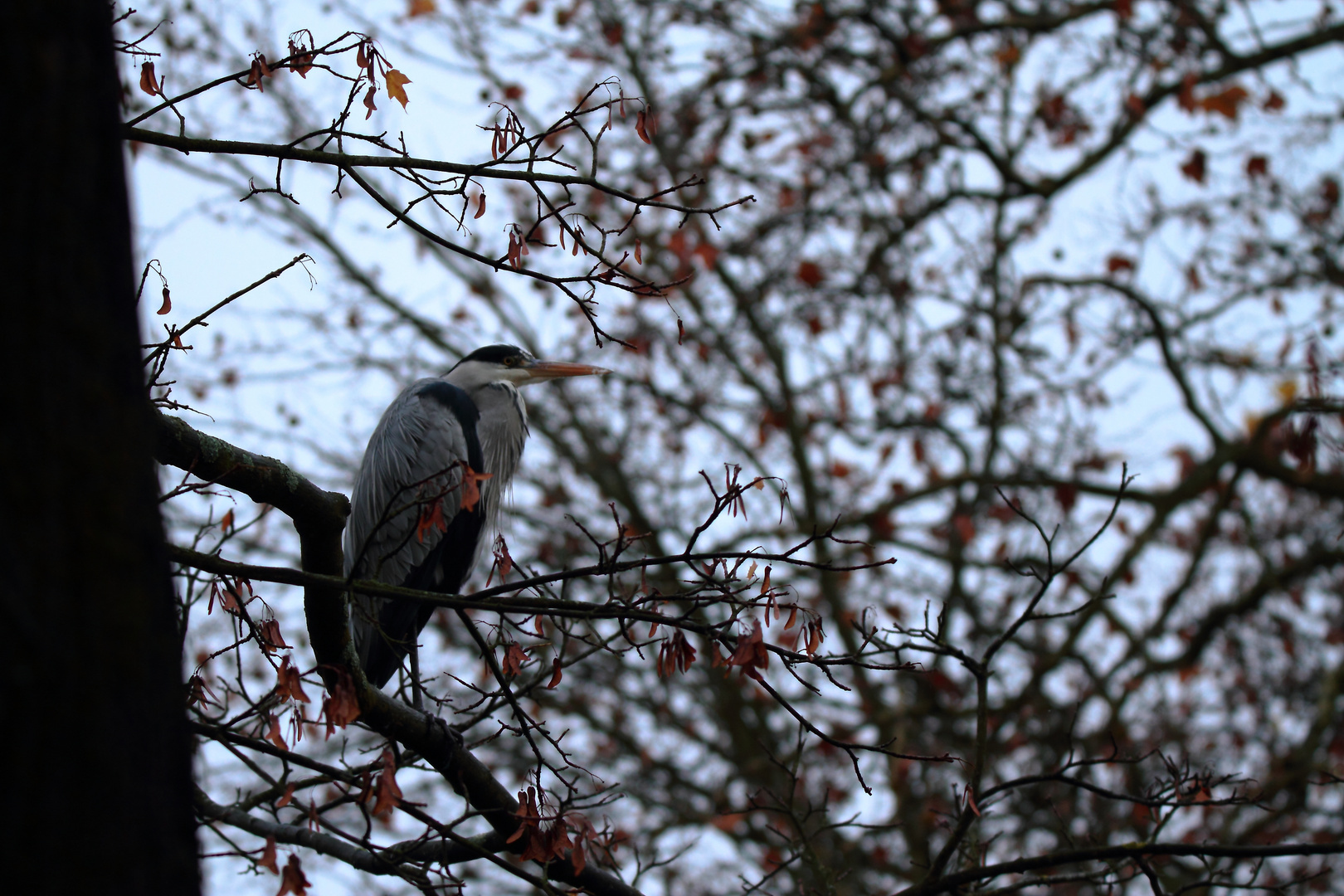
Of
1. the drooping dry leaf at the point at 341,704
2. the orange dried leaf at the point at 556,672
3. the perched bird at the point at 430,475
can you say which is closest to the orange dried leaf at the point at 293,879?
the drooping dry leaf at the point at 341,704

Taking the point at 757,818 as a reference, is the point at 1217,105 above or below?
above

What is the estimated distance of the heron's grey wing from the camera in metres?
4.60

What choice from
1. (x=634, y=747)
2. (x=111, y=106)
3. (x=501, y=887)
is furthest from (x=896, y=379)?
(x=111, y=106)

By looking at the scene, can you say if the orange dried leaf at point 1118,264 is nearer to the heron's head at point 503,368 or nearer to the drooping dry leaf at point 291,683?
the heron's head at point 503,368

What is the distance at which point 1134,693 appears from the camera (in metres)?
7.98

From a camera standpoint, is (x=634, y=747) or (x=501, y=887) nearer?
(x=501, y=887)

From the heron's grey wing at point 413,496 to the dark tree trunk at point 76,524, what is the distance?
3293 mm

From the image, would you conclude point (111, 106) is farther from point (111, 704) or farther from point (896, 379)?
point (896, 379)

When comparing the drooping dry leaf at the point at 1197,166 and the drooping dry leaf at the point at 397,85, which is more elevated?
the drooping dry leaf at the point at 1197,166

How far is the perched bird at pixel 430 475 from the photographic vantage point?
14.7 ft

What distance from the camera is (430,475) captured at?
439 cm

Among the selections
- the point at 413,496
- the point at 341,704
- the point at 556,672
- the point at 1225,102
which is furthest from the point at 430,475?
the point at 1225,102

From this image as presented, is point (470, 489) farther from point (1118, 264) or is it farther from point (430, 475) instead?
point (1118, 264)

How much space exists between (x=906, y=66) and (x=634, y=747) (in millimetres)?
5392
